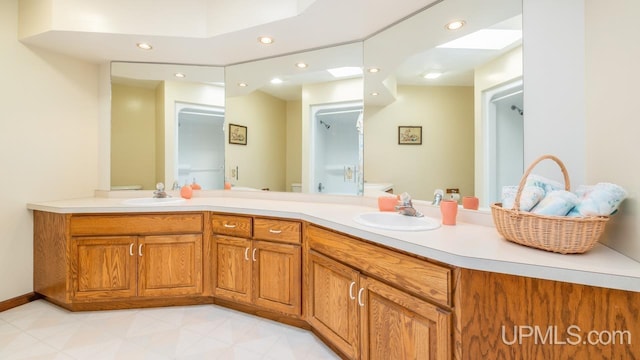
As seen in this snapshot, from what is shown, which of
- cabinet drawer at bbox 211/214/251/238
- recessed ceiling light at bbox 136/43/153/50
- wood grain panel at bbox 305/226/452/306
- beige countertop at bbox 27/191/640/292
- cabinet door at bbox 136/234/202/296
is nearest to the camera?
beige countertop at bbox 27/191/640/292

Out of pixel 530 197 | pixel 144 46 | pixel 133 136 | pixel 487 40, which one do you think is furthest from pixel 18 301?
pixel 487 40

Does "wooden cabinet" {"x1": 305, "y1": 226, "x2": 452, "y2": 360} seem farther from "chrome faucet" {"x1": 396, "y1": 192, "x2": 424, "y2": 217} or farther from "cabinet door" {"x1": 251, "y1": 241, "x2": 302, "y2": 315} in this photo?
"chrome faucet" {"x1": 396, "y1": 192, "x2": 424, "y2": 217}

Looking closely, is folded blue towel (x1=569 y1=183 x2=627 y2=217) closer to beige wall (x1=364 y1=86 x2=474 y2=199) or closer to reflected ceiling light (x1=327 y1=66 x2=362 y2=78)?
beige wall (x1=364 y1=86 x2=474 y2=199)

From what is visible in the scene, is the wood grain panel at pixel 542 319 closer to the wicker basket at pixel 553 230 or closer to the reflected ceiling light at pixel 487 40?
the wicker basket at pixel 553 230

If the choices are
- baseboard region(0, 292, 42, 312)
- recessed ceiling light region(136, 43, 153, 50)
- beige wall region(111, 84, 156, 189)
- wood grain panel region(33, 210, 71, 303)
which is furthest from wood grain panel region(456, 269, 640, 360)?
baseboard region(0, 292, 42, 312)

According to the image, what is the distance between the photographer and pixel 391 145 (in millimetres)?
2016

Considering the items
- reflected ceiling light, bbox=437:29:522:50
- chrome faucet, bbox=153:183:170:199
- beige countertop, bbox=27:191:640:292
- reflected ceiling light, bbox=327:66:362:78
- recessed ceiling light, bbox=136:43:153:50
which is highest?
recessed ceiling light, bbox=136:43:153:50

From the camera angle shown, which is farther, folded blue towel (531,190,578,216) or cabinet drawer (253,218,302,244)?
cabinet drawer (253,218,302,244)

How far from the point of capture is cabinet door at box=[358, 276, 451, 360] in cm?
106

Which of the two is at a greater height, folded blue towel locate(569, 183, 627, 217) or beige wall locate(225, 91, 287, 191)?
beige wall locate(225, 91, 287, 191)

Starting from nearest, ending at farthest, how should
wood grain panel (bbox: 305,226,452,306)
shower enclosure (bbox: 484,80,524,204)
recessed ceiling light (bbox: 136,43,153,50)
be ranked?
wood grain panel (bbox: 305,226,452,306) < shower enclosure (bbox: 484,80,524,204) < recessed ceiling light (bbox: 136,43,153,50)

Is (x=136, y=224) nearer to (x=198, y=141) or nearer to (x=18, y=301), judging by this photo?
(x=198, y=141)

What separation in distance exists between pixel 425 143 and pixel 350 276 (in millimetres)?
958

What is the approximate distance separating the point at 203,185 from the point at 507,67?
8.42 feet
